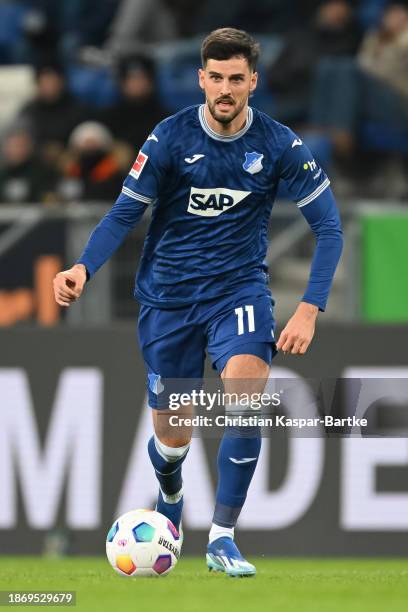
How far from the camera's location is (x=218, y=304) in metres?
7.37

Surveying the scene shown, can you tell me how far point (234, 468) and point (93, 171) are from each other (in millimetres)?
5476

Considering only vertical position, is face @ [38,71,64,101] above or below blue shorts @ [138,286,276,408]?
above

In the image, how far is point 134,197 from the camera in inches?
285

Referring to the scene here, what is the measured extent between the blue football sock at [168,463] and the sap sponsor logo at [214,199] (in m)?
1.21

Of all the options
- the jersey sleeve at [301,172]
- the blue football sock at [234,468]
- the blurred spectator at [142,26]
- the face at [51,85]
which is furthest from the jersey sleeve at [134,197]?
the blurred spectator at [142,26]

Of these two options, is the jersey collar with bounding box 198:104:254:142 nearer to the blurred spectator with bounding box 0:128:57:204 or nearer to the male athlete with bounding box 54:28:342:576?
the male athlete with bounding box 54:28:342:576

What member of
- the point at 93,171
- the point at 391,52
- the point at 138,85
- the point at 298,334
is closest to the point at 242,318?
the point at 298,334

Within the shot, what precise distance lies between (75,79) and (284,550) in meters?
6.13

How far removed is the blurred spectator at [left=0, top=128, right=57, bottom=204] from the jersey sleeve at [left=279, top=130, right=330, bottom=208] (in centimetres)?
551

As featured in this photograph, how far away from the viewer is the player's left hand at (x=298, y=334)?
6.92 m

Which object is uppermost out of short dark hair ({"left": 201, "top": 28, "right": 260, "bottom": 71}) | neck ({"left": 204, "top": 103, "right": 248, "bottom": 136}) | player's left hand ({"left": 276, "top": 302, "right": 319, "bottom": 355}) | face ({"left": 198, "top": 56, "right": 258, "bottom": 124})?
short dark hair ({"left": 201, "top": 28, "right": 260, "bottom": 71})

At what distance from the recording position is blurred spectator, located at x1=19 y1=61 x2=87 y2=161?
13.7 meters

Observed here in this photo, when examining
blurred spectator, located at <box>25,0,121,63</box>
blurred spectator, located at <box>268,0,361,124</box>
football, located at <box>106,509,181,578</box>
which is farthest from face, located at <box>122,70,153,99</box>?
football, located at <box>106,509,181,578</box>

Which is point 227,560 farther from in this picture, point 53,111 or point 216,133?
point 53,111
